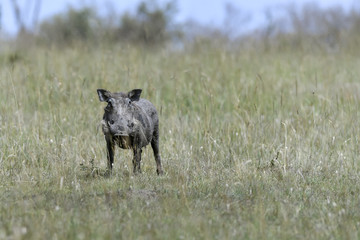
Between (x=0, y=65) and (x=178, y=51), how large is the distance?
408 centimetres

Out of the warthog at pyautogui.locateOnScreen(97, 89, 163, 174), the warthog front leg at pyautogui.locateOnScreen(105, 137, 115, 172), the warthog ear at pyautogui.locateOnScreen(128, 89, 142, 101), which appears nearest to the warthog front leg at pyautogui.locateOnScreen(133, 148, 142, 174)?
the warthog at pyautogui.locateOnScreen(97, 89, 163, 174)

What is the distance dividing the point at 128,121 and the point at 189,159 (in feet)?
4.12

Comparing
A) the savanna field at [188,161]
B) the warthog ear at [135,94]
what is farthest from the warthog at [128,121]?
the savanna field at [188,161]

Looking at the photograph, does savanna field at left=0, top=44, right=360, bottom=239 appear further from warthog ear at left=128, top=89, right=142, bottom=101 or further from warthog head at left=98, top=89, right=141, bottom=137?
warthog ear at left=128, top=89, right=142, bottom=101

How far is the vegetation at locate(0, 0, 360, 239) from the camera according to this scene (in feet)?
15.9

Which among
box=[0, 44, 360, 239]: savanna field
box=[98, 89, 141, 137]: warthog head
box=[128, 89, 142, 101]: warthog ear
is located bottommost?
box=[0, 44, 360, 239]: savanna field

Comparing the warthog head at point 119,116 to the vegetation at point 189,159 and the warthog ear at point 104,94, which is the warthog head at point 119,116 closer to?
the warthog ear at point 104,94

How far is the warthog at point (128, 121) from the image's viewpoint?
5914mm

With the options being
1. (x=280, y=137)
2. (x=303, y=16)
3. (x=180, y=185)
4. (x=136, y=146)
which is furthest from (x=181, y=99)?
(x=303, y=16)

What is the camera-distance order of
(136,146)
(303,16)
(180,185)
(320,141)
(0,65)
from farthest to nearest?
(303,16) → (0,65) → (320,141) → (136,146) → (180,185)

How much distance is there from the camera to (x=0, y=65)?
13.1 metres

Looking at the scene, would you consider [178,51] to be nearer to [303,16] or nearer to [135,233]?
[135,233]

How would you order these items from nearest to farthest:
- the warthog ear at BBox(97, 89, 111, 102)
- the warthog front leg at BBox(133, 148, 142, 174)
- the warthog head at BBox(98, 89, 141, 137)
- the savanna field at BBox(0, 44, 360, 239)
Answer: the savanna field at BBox(0, 44, 360, 239) < the warthog head at BBox(98, 89, 141, 137) < the warthog ear at BBox(97, 89, 111, 102) < the warthog front leg at BBox(133, 148, 142, 174)

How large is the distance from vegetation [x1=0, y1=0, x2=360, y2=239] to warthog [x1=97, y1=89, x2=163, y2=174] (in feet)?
1.19
